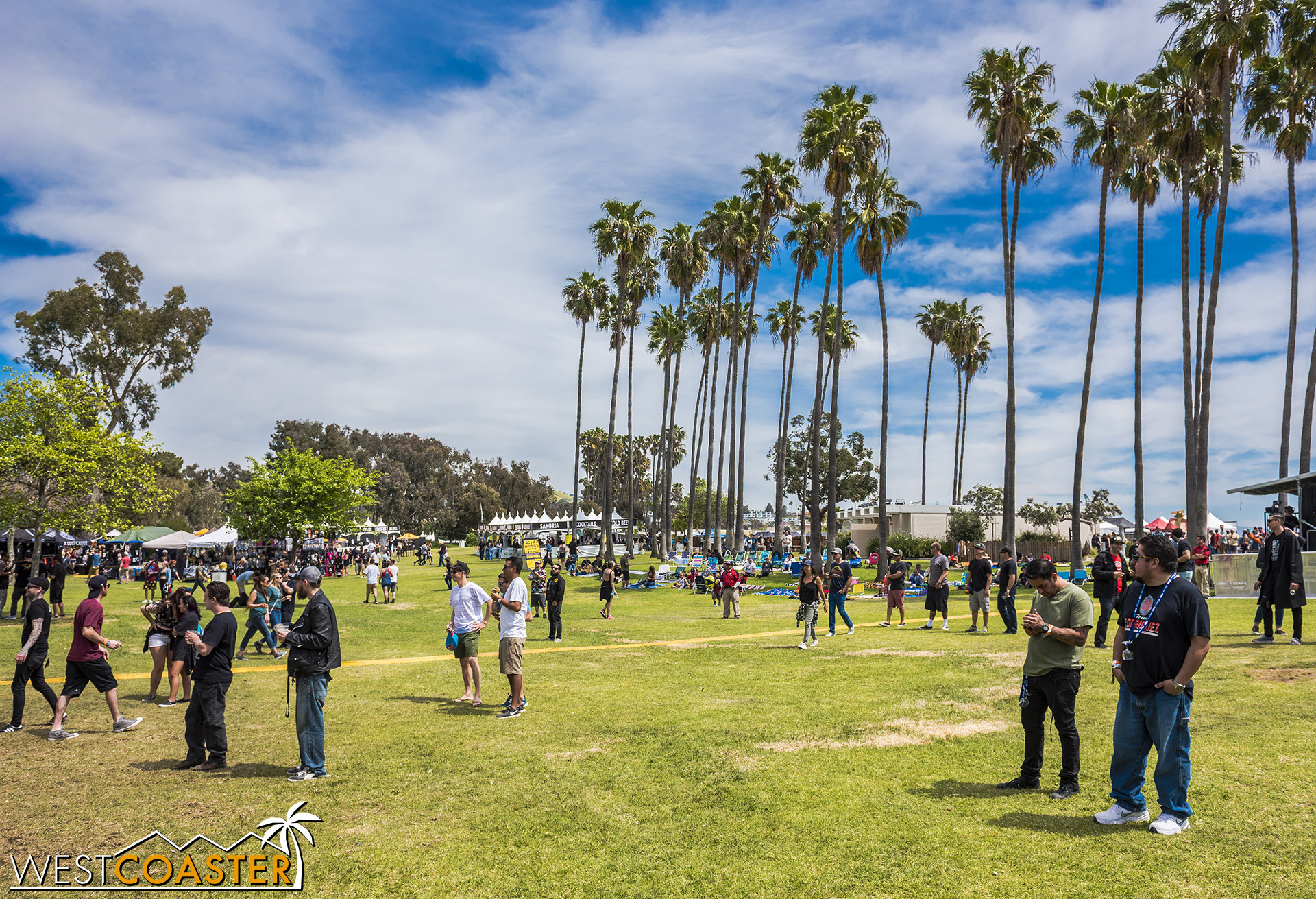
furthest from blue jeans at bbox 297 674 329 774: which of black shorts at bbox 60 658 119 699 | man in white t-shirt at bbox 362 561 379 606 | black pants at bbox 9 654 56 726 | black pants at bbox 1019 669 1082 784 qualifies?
man in white t-shirt at bbox 362 561 379 606

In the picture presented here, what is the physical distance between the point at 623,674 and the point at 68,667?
708 cm

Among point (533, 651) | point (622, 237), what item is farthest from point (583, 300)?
point (533, 651)

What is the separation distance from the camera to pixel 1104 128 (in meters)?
30.3

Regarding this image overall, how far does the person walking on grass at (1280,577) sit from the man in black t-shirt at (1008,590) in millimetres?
3984

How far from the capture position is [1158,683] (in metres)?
4.97

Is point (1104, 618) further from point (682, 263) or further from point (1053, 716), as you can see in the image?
point (682, 263)

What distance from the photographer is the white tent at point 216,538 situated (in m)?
44.6

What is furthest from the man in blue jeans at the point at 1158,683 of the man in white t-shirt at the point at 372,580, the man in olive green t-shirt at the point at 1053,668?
the man in white t-shirt at the point at 372,580

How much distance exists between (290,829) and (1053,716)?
5762 millimetres

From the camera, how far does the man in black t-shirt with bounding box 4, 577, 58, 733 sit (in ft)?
27.4

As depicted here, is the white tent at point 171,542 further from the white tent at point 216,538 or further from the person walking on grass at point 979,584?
the person walking on grass at point 979,584

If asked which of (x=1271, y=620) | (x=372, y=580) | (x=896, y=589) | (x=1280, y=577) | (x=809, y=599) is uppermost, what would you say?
(x=1280, y=577)

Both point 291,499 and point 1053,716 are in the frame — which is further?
point 291,499

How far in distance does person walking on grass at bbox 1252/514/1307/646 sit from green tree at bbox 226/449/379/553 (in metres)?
40.8
